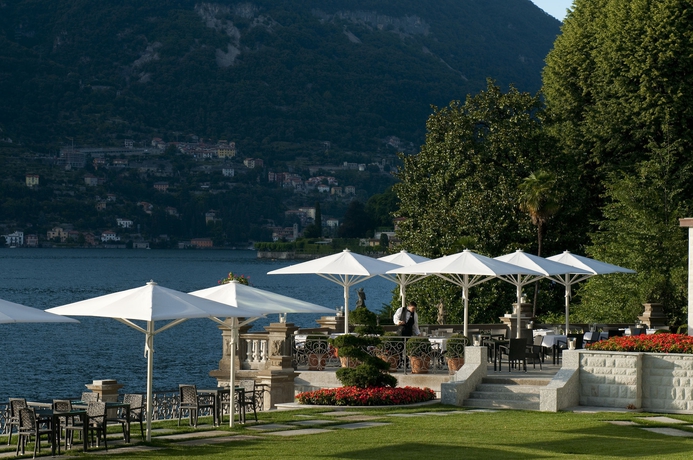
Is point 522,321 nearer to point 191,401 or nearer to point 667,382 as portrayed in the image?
point 667,382

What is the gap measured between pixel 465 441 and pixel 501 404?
5.21 m

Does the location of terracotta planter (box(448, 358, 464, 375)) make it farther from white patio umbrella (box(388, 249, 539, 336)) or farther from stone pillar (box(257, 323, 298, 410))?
stone pillar (box(257, 323, 298, 410))

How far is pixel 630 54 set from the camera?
4209 centimetres

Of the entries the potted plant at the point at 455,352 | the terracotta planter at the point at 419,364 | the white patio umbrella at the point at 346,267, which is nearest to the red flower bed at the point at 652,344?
the potted plant at the point at 455,352

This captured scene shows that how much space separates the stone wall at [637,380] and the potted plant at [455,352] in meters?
3.65

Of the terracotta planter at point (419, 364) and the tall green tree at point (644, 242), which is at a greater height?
the tall green tree at point (644, 242)

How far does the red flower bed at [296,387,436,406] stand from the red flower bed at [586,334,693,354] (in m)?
4.00

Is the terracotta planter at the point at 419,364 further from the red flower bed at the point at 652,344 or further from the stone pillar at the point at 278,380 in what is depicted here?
the red flower bed at the point at 652,344

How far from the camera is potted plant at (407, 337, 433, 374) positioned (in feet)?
80.0

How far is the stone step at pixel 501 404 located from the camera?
2100 cm

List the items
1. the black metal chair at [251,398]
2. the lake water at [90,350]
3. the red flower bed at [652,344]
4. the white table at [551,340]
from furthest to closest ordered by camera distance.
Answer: the lake water at [90,350], the white table at [551,340], the red flower bed at [652,344], the black metal chair at [251,398]

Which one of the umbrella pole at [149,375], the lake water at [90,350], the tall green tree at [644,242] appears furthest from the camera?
the lake water at [90,350]

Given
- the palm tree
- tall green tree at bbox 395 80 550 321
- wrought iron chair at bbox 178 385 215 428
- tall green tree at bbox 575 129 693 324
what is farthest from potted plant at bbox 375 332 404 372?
the palm tree

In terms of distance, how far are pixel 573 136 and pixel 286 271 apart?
72.3 ft
